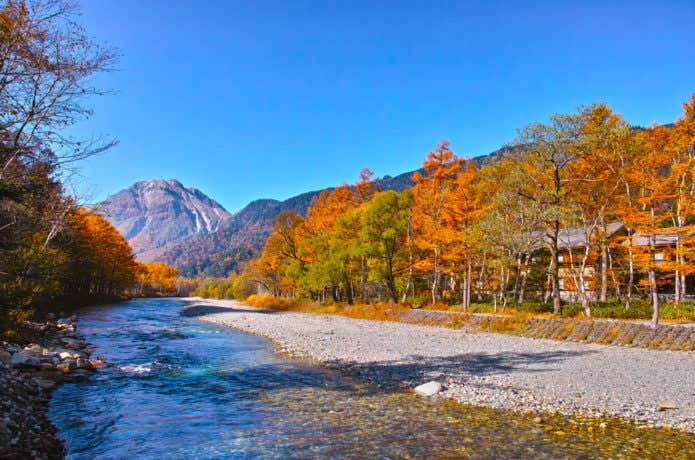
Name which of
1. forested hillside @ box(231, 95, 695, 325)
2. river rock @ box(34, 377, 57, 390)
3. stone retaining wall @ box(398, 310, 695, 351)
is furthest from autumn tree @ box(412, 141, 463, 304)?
river rock @ box(34, 377, 57, 390)

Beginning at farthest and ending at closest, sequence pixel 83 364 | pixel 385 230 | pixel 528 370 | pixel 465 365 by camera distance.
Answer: pixel 385 230 < pixel 465 365 < pixel 83 364 < pixel 528 370

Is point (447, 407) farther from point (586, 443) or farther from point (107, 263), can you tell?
point (107, 263)

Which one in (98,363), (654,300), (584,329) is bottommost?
(98,363)

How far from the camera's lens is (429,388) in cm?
1045

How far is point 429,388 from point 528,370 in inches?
160

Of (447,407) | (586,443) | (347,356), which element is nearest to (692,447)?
(586,443)

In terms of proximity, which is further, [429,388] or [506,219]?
[506,219]

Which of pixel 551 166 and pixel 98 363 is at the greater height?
pixel 551 166

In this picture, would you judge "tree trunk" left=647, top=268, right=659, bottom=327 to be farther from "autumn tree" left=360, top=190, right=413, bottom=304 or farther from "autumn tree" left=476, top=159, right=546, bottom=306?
"autumn tree" left=360, top=190, right=413, bottom=304

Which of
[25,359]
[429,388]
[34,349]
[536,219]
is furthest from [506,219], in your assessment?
[34,349]

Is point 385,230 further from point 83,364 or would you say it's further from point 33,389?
point 33,389

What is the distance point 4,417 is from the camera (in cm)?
675

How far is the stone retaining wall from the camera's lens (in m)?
15.2

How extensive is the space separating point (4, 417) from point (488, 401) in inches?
385
